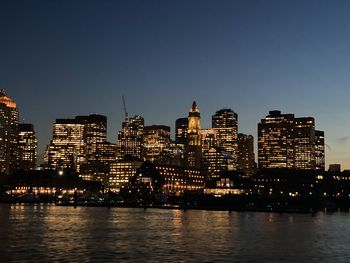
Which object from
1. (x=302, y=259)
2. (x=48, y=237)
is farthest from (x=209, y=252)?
(x=48, y=237)

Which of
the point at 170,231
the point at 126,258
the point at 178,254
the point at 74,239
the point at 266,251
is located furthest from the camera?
the point at 170,231

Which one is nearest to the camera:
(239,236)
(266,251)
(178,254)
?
(178,254)

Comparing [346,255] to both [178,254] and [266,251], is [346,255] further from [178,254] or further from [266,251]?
[178,254]

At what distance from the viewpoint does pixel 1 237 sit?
8369cm

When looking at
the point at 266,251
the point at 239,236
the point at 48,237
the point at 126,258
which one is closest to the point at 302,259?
the point at 266,251

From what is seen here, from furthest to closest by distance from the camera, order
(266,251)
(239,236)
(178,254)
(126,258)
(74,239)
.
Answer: (239,236) < (74,239) < (266,251) < (178,254) < (126,258)

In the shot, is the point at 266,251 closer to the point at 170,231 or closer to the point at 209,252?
the point at 209,252

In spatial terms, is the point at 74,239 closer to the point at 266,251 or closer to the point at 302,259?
the point at 266,251

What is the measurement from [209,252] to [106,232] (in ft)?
105

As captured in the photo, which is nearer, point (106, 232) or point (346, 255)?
point (346, 255)

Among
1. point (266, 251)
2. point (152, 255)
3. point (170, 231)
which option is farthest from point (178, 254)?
point (170, 231)

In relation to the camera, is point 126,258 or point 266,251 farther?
point 266,251

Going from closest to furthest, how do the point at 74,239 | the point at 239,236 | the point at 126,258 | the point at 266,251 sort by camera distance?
the point at 126,258, the point at 266,251, the point at 74,239, the point at 239,236

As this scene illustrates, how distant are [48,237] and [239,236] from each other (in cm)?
2938
